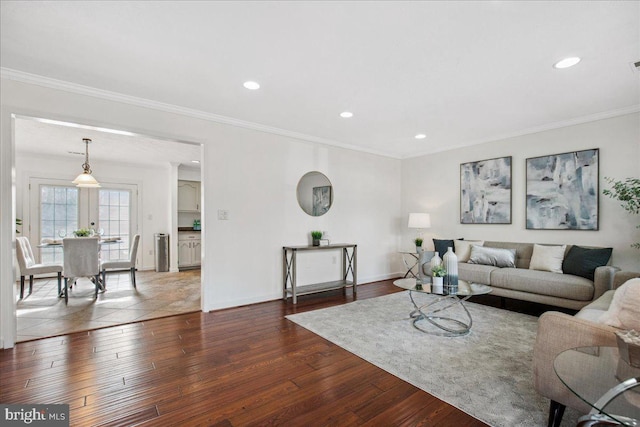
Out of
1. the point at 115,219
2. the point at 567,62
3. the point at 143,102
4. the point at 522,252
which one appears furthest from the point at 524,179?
the point at 115,219

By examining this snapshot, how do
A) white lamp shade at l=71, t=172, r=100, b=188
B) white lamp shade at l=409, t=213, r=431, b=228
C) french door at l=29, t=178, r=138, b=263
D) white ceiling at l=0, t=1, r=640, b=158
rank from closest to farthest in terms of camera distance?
white ceiling at l=0, t=1, r=640, b=158
white lamp shade at l=71, t=172, r=100, b=188
white lamp shade at l=409, t=213, r=431, b=228
french door at l=29, t=178, r=138, b=263

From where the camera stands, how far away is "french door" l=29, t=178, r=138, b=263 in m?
5.99

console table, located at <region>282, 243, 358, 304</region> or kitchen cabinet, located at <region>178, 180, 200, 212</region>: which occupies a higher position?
kitchen cabinet, located at <region>178, 180, 200, 212</region>

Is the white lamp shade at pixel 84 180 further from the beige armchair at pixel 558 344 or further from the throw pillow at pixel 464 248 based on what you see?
the beige armchair at pixel 558 344

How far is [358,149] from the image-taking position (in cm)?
549

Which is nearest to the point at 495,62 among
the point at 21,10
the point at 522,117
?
the point at 522,117

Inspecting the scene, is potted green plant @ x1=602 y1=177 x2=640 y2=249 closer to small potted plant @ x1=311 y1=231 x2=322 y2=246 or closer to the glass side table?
the glass side table

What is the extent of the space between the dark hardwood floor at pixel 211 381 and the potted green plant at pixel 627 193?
3.28 m

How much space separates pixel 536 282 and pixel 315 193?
10.5 feet

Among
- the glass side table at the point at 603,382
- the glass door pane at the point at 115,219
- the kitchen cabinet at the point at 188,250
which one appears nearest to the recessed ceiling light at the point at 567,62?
the glass side table at the point at 603,382

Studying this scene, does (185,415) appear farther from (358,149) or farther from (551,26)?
(358,149)

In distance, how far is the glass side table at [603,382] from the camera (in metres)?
1.12

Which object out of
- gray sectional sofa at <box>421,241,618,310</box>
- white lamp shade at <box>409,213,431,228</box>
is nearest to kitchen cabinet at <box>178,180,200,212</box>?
white lamp shade at <box>409,213,431,228</box>

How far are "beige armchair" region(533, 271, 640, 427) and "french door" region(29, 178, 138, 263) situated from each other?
6273 mm
